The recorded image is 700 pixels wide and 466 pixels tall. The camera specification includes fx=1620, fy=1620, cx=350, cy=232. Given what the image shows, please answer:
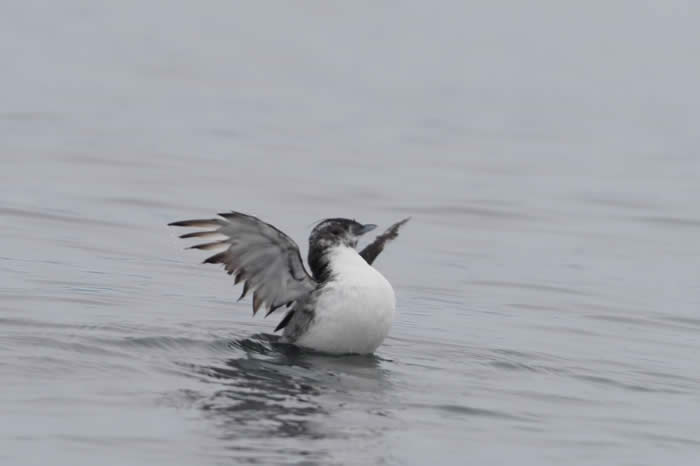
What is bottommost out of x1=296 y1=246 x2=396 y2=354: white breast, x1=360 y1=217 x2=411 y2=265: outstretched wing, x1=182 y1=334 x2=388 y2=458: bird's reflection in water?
x1=182 y1=334 x2=388 y2=458: bird's reflection in water

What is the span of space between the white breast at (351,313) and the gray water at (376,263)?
0.54ft

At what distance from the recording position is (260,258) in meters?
10.8

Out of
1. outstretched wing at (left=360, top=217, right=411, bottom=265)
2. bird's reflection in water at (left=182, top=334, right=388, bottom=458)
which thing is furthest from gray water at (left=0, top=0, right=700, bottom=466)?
outstretched wing at (left=360, top=217, right=411, bottom=265)

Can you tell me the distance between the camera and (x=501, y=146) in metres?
28.7

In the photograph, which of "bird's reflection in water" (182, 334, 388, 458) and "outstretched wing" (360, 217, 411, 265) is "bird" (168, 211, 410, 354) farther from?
"outstretched wing" (360, 217, 411, 265)

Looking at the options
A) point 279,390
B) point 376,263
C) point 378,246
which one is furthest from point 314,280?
point 376,263

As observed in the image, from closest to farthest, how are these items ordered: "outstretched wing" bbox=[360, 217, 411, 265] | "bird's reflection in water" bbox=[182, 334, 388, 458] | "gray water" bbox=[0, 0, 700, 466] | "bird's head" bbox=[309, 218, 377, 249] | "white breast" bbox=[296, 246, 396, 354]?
1. "bird's reflection in water" bbox=[182, 334, 388, 458]
2. "gray water" bbox=[0, 0, 700, 466]
3. "white breast" bbox=[296, 246, 396, 354]
4. "bird's head" bbox=[309, 218, 377, 249]
5. "outstretched wing" bbox=[360, 217, 411, 265]

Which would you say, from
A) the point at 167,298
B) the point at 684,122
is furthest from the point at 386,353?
the point at 684,122

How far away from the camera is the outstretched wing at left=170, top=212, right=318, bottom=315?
34.7 ft

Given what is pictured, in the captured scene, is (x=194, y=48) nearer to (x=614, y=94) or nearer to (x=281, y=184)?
(x=614, y=94)

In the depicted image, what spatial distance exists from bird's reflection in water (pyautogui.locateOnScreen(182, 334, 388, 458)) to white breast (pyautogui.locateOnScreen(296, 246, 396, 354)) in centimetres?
10

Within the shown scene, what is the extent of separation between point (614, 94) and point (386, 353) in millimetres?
32100

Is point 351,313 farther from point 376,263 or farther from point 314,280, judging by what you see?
point 376,263

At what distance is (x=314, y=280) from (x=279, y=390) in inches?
67.3
